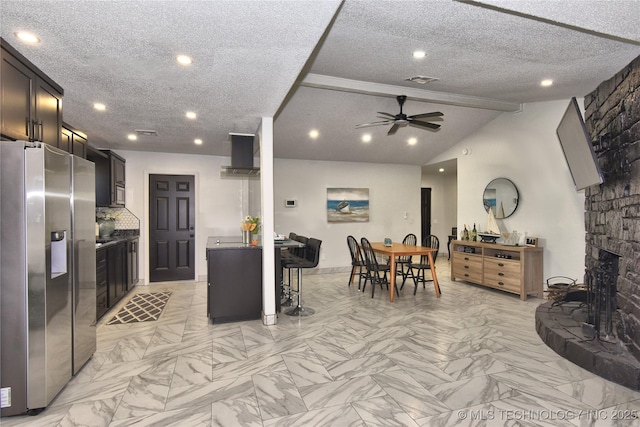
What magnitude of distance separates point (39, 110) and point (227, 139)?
8.53ft

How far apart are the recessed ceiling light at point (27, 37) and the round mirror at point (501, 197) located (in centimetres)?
606

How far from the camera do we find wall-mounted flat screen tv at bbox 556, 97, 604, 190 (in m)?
3.05

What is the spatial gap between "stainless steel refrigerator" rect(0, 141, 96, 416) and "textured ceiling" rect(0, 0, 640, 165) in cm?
83

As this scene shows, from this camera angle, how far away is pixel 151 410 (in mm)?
2219

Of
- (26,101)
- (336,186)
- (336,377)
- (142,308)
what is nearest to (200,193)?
(142,308)

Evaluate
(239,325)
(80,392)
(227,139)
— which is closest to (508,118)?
(227,139)

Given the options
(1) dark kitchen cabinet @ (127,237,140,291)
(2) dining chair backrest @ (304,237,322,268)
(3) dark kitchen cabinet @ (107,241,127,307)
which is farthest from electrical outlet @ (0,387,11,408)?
(1) dark kitchen cabinet @ (127,237,140,291)

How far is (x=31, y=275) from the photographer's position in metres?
2.09

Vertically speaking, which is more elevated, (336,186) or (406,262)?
(336,186)

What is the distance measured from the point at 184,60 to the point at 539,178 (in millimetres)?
5145

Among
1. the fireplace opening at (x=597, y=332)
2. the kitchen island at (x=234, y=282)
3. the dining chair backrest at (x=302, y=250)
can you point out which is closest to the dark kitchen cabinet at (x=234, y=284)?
the kitchen island at (x=234, y=282)

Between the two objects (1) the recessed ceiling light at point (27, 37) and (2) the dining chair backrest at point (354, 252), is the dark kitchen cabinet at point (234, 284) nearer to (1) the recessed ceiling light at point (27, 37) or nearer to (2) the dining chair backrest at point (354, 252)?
(2) the dining chair backrest at point (354, 252)

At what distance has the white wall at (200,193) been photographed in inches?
235

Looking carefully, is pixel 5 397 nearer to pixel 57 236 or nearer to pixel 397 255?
pixel 57 236
